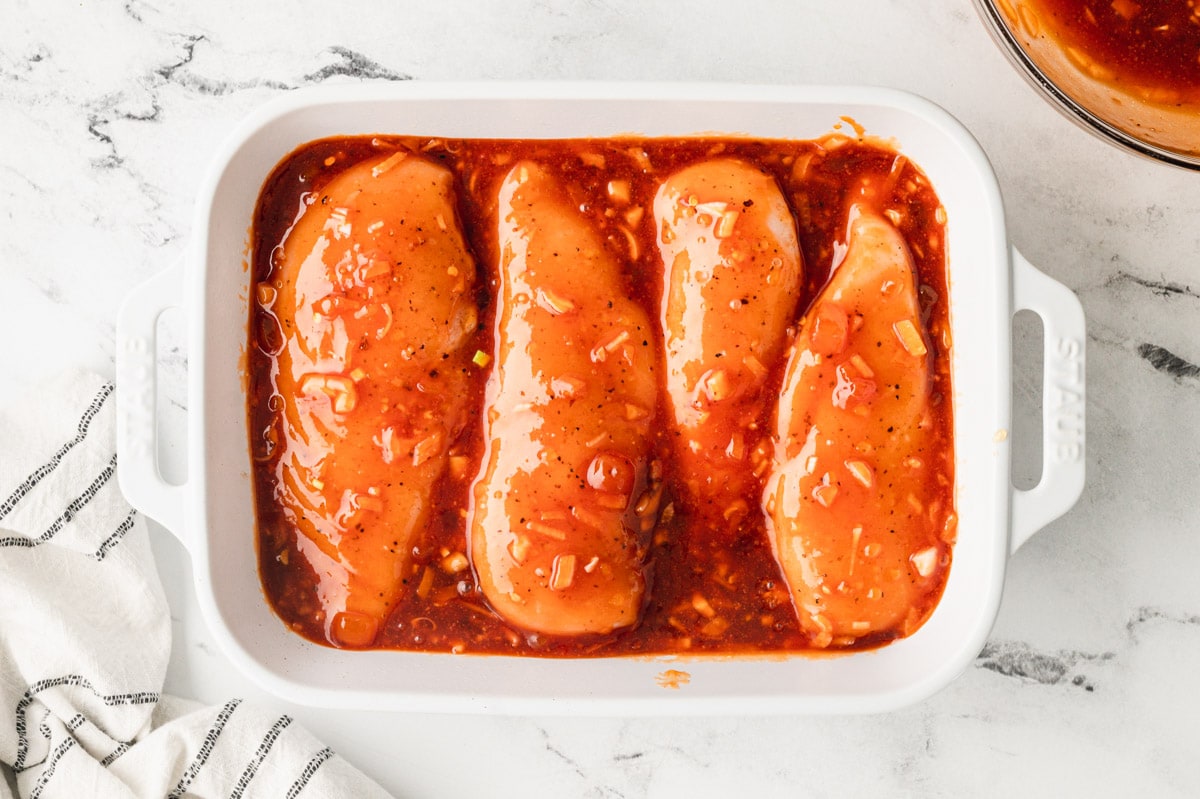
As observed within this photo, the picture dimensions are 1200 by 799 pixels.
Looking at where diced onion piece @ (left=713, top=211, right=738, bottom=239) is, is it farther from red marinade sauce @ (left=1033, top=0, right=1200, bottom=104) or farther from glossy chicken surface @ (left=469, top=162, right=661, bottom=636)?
red marinade sauce @ (left=1033, top=0, right=1200, bottom=104)

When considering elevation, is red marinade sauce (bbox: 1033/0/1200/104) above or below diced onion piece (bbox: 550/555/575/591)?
above

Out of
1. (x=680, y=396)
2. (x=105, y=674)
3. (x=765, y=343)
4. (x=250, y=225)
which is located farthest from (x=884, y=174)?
(x=105, y=674)

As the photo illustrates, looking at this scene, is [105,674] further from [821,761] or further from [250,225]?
[821,761]

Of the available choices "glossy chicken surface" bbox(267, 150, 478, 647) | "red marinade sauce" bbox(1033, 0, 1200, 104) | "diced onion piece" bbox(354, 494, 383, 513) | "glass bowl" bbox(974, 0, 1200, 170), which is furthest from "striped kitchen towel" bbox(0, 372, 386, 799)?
"red marinade sauce" bbox(1033, 0, 1200, 104)

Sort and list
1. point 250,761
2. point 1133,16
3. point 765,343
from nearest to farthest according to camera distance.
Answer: point 1133,16
point 765,343
point 250,761

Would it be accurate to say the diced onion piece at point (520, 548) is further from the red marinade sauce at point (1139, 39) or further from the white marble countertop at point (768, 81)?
the red marinade sauce at point (1139, 39)

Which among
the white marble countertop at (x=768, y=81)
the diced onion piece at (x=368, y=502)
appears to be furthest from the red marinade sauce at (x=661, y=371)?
the white marble countertop at (x=768, y=81)
